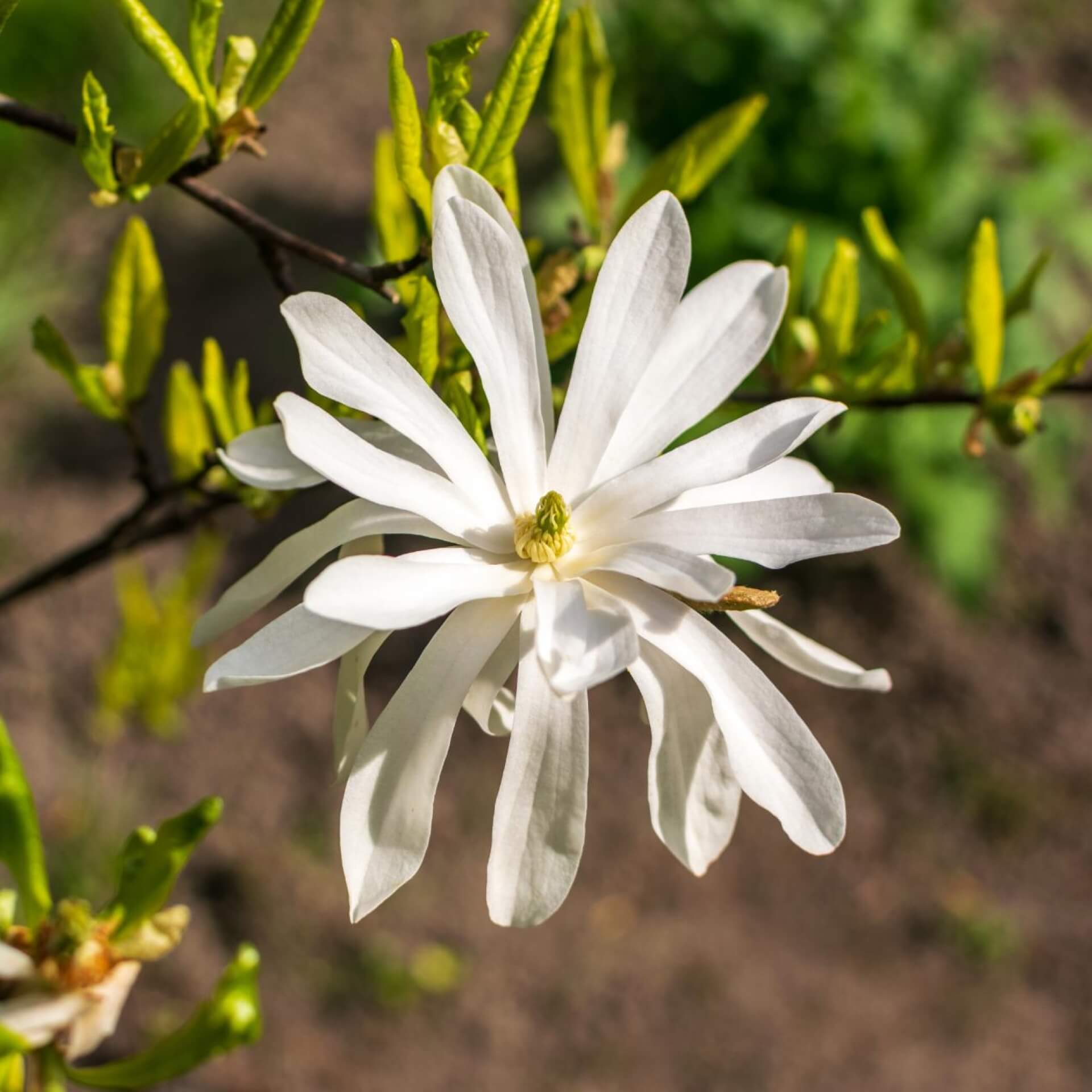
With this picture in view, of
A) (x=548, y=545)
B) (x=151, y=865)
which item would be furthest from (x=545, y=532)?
(x=151, y=865)

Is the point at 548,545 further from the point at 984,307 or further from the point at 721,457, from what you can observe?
the point at 984,307

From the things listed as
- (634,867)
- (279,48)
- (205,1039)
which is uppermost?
(279,48)

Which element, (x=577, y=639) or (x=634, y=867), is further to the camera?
(x=634, y=867)

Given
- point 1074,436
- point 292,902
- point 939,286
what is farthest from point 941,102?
point 292,902

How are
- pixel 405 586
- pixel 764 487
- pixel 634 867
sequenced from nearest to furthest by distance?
pixel 405 586, pixel 764 487, pixel 634 867

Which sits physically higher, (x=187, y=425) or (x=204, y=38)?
(x=204, y=38)

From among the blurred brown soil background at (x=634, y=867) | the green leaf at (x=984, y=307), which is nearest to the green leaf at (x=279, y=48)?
the green leaf at (x=984, y=307)

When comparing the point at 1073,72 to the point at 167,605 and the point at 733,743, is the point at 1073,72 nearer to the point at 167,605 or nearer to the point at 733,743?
the point at 167,605
